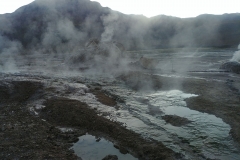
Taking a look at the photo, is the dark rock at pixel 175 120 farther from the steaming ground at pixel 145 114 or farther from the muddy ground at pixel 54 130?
the muddy ground at pixel 54 130

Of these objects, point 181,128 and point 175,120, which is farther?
point 175,120

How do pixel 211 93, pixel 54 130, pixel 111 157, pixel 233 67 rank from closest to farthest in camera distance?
pixel 111 157
pixel 54 130
pixel 211 93
pixel 233 67

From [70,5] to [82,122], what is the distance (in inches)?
Result: 3172

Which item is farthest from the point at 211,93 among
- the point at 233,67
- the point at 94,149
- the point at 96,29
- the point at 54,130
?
the point at 96,29

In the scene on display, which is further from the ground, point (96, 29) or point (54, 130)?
point (96, 29)

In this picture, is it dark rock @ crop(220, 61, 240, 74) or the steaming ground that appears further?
dark rock @ crop(220, 61, 240, 74)

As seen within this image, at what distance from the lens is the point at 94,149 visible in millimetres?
7676

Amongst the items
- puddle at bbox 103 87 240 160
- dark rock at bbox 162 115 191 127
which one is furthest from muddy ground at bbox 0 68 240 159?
puddle at bbox 103 87 240 160

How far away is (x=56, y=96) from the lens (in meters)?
13.1

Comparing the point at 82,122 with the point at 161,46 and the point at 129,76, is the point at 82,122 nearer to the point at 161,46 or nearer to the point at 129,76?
the point at 129,76

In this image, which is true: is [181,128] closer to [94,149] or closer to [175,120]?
[175,120]

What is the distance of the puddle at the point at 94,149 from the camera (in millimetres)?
7181

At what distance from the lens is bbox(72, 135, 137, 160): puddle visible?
23.6ft

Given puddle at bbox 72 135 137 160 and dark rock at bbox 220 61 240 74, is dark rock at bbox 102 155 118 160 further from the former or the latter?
dark rock at bbox 220 61 240 74
